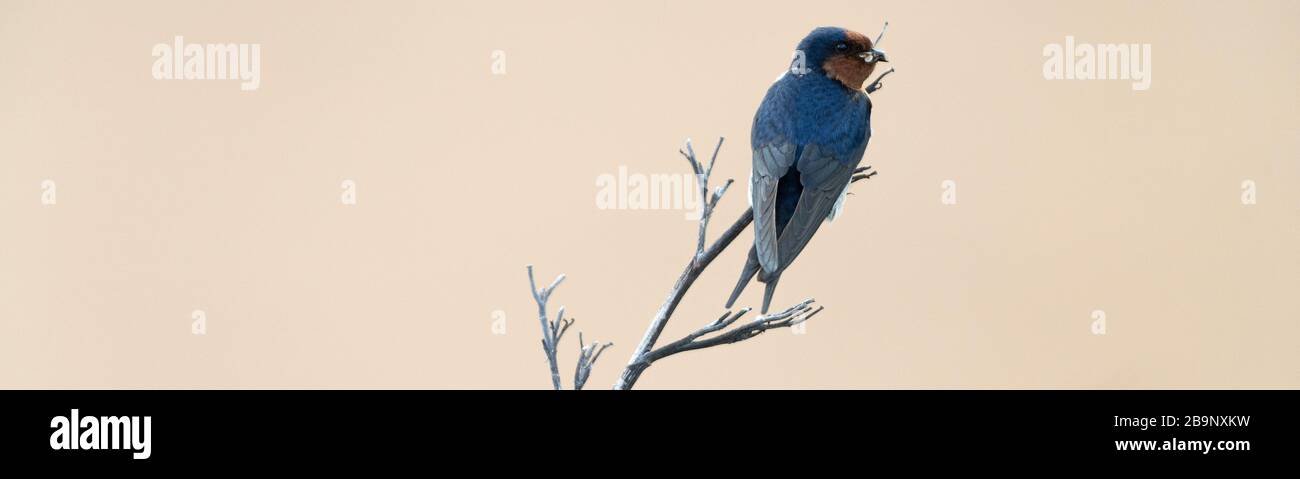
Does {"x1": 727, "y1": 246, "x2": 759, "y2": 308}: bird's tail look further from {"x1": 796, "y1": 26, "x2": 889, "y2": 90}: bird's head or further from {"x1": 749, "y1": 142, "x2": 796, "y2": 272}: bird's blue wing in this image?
{"x1": 796, "y1": 26, "x2": 889, "y2": 90}: bird's head

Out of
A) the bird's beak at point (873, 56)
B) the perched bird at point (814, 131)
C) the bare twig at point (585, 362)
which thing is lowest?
the bare twig at point (585, 362)

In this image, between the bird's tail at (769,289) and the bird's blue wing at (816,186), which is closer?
the bird's tail at (769,289)

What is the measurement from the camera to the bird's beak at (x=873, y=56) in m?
1.49

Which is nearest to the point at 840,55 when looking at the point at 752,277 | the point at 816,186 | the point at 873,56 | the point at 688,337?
the point at 873,56

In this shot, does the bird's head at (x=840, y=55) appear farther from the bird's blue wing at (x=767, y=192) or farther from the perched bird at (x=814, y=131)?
the bird's blue wing at (x=767, y=192)

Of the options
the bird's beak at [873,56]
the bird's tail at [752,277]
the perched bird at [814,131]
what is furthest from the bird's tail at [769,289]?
the bird's beak at [873,56]

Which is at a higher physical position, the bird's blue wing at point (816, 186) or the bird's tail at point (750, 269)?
the bird's blue wing at point (816, 186)

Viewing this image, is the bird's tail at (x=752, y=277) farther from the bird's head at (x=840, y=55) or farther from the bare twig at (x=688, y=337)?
the bird's head at (x=840, y=55)

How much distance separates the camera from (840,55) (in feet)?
5.16

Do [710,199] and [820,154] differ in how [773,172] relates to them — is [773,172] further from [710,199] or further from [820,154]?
[710,199]

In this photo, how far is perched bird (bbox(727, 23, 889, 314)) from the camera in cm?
151

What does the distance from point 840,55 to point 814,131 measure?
0.43 feet
